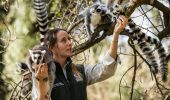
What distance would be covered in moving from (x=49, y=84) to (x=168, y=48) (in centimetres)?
261

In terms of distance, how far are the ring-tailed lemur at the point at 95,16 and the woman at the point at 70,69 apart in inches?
59.4

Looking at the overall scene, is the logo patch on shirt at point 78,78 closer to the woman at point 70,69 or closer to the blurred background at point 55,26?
the woman at point 70,69

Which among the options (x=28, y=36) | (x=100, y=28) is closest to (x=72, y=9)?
(x=100, y=28)

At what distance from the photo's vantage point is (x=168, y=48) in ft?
18.2

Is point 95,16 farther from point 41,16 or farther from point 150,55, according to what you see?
point 150,55

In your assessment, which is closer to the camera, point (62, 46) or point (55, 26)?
point (62, 46)

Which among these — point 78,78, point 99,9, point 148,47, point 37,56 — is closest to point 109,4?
point 99,9

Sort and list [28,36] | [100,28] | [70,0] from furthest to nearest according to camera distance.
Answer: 1. [28,36]
2. [70,0]
3. [100,28]

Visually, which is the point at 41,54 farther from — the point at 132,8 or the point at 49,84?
the point at 132,8

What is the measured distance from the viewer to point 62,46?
340cm

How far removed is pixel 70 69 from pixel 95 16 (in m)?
1.90

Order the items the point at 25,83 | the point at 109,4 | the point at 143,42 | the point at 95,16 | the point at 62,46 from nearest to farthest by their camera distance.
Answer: the point at 62,46 → the point at 25,83 → the point at 143,42 → the point at 95,16 → the point at 109,4

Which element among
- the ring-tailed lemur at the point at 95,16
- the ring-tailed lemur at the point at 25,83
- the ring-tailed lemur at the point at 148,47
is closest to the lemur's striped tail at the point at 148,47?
the ring-tailed lemur at the point at 148,47

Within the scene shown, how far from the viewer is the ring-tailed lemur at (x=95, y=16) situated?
506 cm
